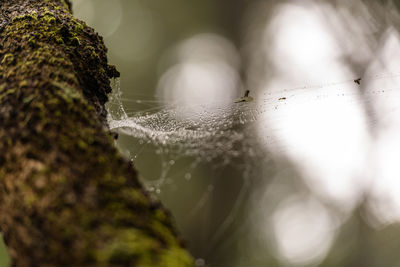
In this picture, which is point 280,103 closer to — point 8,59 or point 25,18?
point 25,18

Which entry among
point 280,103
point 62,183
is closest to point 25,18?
point 62,183

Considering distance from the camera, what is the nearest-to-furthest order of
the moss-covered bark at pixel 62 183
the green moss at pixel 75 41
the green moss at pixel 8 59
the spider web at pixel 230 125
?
the moss-covered bark at pixel 62 183 < the green moss at pixel 8 59 < the green moss at pixel 75 41 < the spider web at pixel 230 125

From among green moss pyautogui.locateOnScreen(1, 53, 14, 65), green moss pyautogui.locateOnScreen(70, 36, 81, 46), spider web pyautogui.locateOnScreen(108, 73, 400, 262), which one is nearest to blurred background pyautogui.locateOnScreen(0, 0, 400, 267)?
spider web pyautogui.locateOnScreen(108, 73, 400, 262)

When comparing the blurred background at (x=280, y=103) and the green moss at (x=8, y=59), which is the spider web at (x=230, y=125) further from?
the green moss at (x=8, y=59)

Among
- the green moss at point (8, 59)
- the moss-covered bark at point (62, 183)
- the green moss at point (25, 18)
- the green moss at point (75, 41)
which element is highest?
the green moss at point (25, 18)

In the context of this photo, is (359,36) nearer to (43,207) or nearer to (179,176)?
(179,176)

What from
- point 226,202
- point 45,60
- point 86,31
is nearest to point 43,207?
point 45,60

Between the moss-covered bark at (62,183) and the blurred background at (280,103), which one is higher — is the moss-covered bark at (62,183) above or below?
below

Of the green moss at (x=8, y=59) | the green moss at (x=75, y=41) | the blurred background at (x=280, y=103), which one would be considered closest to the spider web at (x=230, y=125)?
the blurred background at (x=280, y=103)
